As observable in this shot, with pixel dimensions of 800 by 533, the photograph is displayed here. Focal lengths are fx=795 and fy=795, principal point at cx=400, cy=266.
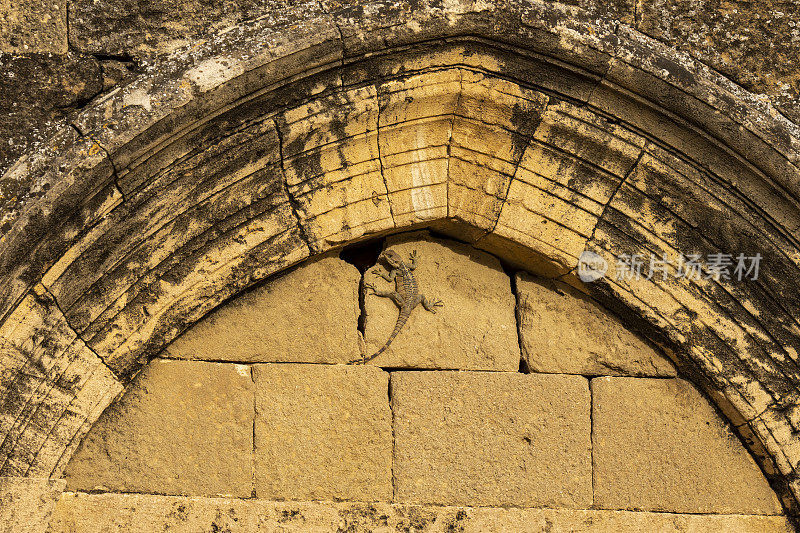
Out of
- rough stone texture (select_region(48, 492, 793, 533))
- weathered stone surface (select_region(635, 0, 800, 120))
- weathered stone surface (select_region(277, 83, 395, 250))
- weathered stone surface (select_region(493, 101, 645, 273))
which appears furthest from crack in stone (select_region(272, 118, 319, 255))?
weathered stone surface (select_region(635, 0, 800, 120))

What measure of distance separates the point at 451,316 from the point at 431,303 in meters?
0.12

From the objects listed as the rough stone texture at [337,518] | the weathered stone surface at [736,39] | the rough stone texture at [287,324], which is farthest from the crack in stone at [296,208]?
the weathered stone surface at [736,39]

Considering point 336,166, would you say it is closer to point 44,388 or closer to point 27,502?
point 44,388

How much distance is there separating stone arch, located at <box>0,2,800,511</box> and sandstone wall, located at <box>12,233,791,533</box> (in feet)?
0.56

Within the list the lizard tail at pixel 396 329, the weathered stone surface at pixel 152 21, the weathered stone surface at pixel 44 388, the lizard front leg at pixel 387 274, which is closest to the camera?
the weathered stone surface at pixel 44 388

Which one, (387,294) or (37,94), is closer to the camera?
(37,94)

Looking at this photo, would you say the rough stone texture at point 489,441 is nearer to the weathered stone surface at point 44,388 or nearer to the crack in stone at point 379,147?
the crack in stone at point 379,147

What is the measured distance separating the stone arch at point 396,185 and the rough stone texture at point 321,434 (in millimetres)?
553

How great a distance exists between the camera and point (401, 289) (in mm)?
3979

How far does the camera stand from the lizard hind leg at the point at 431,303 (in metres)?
3.97

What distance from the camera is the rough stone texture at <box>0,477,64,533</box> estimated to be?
3291mm

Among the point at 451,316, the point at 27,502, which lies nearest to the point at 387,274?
the point at 451,316

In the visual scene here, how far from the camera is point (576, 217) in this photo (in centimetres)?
388

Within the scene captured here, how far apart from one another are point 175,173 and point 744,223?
2.63 meters
